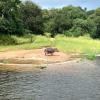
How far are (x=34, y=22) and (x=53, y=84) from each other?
5744cm

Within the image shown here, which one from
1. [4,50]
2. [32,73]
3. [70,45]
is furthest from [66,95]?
[70,45]

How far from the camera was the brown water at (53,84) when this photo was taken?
91.6 ft

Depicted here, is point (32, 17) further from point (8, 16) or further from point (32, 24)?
point (8, 16)

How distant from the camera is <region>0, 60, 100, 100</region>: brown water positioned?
27922 mm

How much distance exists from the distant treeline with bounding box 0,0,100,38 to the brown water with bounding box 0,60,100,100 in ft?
73.7

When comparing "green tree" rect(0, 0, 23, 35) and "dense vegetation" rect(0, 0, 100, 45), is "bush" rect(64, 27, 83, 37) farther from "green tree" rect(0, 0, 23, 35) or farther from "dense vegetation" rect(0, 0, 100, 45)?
"green tree" rect(0, 0, 23, 35)

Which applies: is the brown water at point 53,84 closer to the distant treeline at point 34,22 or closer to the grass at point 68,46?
the grass at point 68,46

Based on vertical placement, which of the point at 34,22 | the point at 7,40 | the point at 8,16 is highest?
the point at 8,16

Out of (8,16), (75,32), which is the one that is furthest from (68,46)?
(75,32)

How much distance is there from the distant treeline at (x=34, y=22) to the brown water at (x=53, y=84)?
885 inches

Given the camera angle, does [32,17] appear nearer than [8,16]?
No

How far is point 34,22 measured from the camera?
89500 millimetres

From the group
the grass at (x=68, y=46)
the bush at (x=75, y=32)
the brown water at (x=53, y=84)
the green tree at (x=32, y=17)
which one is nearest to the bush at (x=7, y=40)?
the grass at (x=68, y=46)

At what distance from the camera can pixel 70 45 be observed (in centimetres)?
6469
